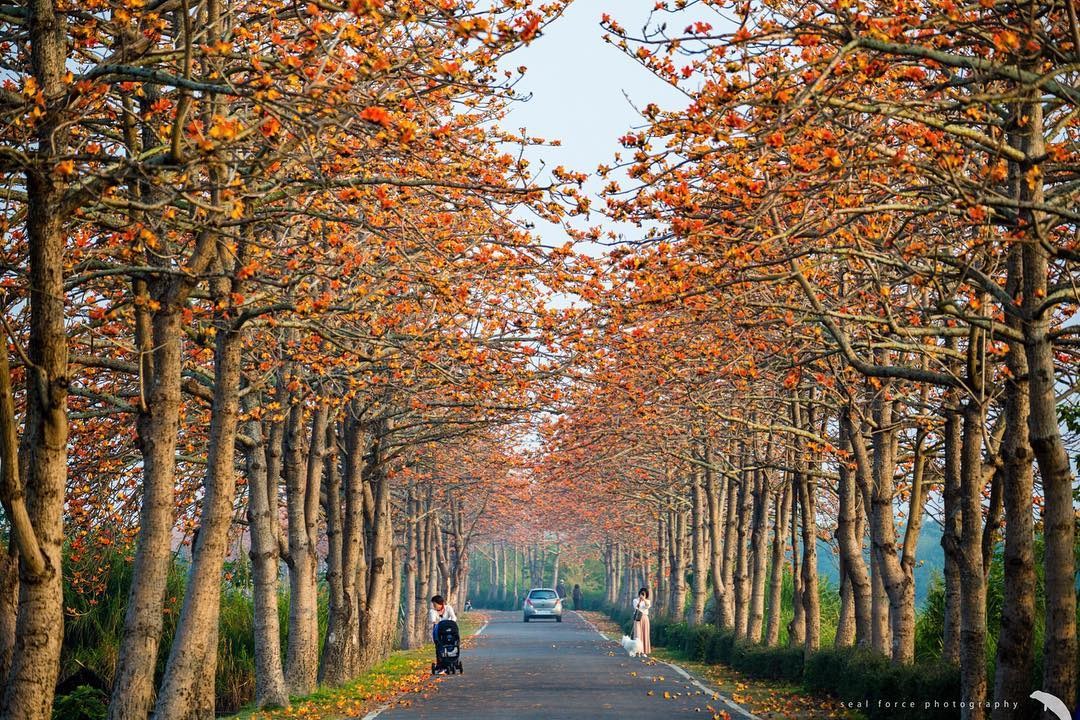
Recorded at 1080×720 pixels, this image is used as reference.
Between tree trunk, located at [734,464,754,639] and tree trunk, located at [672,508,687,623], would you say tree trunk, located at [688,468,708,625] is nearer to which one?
tree trunk, located at [672,508,687,623]

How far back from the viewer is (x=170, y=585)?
77.6 feet

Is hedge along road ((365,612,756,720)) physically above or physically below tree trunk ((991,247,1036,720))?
below

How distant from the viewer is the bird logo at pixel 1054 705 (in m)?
10.4

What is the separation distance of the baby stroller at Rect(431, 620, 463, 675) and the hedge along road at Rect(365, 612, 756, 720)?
48cm

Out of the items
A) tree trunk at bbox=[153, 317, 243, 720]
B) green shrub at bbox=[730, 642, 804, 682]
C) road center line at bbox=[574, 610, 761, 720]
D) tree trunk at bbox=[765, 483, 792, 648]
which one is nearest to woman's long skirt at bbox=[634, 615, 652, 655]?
road center line at bbox=[574, 610, 761, 720]

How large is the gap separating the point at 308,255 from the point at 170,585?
11.3m

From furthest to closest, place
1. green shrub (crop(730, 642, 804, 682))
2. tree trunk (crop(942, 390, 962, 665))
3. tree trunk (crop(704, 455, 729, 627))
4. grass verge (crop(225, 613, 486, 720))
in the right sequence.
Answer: tree trunk (crop(704, 455, 729, 627)) → green shrub (crop(730, 642, 804, 682)) → grass verge (crop(225, 613, 486, 720)) → tree trunk (crop(942, 390, 962, 665))

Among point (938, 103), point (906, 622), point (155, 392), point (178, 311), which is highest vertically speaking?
point (938, 103)

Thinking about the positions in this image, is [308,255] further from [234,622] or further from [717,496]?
[717,496]

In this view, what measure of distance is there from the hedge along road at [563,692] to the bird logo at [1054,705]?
6.98m

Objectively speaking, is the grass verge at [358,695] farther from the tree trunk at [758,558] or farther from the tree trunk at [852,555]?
the tree trunk at [852,555]

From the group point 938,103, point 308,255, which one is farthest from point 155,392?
point 938,103

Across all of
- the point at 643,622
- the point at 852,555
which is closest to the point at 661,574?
the point at 643,622

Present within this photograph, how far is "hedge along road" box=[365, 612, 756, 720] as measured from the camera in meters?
18.2
